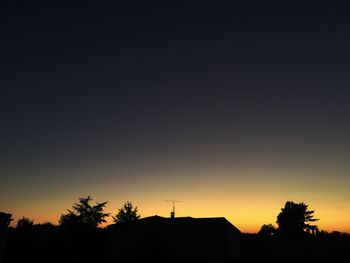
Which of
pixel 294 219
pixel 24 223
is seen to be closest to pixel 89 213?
pixel 24 223

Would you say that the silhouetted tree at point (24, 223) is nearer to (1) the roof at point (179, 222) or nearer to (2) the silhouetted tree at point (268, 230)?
(1) the roof at point (179, 222)

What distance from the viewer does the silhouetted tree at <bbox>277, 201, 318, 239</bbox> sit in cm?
9388

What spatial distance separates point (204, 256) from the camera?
119ft

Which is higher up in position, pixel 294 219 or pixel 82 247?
pixel 294 219

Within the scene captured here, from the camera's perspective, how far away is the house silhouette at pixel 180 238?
36.1 meters

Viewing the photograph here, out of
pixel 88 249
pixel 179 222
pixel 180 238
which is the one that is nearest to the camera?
pixel 180 238

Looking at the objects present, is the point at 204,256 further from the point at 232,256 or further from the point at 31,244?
the point at 31,244

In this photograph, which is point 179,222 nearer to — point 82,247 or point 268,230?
point 82,247

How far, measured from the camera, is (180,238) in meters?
36.6

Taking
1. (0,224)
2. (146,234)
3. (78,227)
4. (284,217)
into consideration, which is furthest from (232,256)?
(284,217)

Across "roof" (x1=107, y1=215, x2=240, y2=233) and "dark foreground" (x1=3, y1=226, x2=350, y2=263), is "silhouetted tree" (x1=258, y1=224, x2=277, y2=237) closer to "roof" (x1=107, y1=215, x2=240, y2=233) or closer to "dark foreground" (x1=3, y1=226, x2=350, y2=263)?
"dark foreground" (x1=3, y1=226, x2=350, y2=263)

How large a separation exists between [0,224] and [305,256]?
43364 mm

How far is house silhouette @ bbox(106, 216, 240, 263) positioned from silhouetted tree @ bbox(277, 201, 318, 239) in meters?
63.0

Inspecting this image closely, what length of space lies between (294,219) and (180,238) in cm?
6967
